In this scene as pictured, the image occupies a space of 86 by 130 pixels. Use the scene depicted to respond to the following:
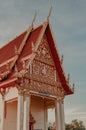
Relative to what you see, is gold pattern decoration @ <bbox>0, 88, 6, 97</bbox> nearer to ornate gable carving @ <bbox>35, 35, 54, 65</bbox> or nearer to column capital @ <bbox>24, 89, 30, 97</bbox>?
column capital @ <bbox>24, 89, 30, 97</bbox>

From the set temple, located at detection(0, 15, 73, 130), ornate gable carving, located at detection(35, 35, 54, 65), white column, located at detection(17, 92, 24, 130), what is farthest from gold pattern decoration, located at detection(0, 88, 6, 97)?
ornate gable carving, located at detection(35, 35, 54, 65)

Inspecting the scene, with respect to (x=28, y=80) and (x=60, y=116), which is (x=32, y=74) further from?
(x=60, y=116)

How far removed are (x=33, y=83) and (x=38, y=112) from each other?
3.02 meters

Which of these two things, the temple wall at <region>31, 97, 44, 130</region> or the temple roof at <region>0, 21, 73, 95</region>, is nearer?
the temple roof at <region>0, 21, 73, 95</region>

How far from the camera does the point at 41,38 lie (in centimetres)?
1316

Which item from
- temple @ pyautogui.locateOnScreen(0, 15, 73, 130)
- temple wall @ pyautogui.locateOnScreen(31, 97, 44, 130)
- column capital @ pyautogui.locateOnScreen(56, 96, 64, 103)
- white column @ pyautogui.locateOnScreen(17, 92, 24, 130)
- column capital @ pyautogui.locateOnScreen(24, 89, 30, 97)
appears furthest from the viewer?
temple wall @ pyautogui.locateOnScreen(31, 97, 44, 130)

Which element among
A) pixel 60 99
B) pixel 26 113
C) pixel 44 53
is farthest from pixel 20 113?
pixel 44 53

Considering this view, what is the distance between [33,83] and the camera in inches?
473

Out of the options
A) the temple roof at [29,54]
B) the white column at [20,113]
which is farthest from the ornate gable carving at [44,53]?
the white column at [20,113]

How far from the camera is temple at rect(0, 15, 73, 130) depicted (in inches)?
444

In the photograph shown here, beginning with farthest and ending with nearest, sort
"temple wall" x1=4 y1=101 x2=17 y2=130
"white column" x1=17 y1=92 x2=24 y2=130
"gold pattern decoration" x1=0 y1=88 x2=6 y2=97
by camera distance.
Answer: "gold pattern decoration" x1=0 y1=88 x2=6 y2=97, "temple wall" x1=4 y1=101 x2=17 y2=130, "white column" x1=17 y1=92 x2=24 y2=130

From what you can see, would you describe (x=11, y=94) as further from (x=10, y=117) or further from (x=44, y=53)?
(x=44, y=53)

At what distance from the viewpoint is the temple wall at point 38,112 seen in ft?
45.5

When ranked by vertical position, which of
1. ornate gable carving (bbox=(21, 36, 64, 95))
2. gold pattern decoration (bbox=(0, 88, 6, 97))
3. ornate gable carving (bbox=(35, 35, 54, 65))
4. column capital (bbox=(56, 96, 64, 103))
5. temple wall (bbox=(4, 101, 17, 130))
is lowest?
temple wall (bbox=(4, 101, 17, 130))
